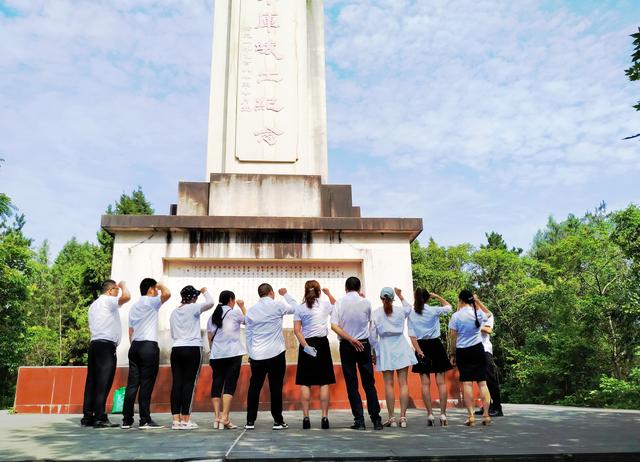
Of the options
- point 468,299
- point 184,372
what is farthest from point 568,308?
point 184,372

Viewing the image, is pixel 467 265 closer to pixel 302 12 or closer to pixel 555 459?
pixel 302 12

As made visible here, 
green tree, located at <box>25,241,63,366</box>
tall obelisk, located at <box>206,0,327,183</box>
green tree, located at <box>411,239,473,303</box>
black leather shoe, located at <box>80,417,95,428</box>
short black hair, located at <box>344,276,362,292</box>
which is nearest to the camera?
black leather shoe, located at <box>80,417,95,428</box>

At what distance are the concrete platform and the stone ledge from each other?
3.27 metres

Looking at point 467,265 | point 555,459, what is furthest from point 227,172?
point 467,265

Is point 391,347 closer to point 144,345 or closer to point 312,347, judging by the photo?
point 312,347

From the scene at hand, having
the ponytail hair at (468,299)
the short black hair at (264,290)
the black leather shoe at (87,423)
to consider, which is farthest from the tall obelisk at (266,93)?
the black leather shoe at (87,423)

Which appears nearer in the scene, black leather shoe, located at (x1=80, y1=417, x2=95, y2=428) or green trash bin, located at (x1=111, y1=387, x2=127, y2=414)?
black leather shoe, located at (x1=80, y1=417, x2=95, y2=428)

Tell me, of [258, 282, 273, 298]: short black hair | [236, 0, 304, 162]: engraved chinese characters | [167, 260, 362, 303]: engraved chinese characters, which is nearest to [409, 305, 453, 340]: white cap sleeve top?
[258, 282, 273, 298]: short black hair

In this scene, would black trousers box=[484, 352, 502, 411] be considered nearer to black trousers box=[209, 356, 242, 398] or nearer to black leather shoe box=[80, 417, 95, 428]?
black trousers box=[209, 356, 242, 398]

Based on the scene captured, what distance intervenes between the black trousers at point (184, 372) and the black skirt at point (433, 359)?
249 cm

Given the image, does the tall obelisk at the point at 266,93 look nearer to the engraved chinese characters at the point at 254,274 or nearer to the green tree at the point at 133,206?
the engraved chinese characters at the point at 254,274

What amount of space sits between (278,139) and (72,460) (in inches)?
286

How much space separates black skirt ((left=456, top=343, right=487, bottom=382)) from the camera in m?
5.70

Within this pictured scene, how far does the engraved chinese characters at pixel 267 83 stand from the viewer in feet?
31.8
